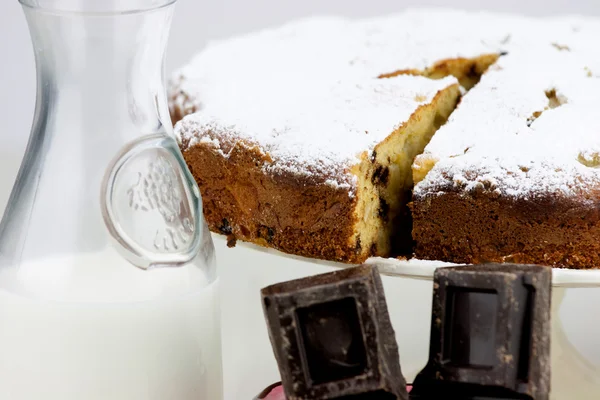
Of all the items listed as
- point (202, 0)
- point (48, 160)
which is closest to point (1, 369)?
point (48, 160)

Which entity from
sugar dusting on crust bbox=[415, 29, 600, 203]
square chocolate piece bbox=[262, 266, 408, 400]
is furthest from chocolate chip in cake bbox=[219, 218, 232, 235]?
square chocolate piece bbox=[262, 266, 408, 400]

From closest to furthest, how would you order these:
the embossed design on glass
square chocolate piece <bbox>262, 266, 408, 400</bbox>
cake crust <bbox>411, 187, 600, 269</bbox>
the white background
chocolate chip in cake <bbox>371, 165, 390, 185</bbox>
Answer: square chocolate piece <bbox>262, 266, 408, 400</bbox>, the embossed design on glass, cake crust <bbox>411, 187, 600, 269</bbox>, chocolate chip in cake <bbox>371, 165, 390, 185</bbox>, the white background

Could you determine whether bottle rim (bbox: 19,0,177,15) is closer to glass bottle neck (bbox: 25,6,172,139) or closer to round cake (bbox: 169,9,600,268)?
glass bottle neck (bbox: 25,6,172,139)

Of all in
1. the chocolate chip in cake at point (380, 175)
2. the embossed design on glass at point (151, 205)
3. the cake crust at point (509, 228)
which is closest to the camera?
the embossed design on glass at point (151, 205)

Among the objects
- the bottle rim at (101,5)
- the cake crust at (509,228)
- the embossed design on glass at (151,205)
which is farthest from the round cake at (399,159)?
the bottle rim at (101,5)

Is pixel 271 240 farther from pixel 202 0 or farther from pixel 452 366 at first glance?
pixel 202 0

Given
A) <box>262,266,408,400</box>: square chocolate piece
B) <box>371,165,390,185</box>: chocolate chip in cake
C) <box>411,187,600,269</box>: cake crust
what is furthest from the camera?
<box>371,165,390,185</box>: chocolate chip in cake

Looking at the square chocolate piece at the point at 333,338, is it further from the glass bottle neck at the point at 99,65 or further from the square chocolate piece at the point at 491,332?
the glass bottle neck at the point at 99,65
